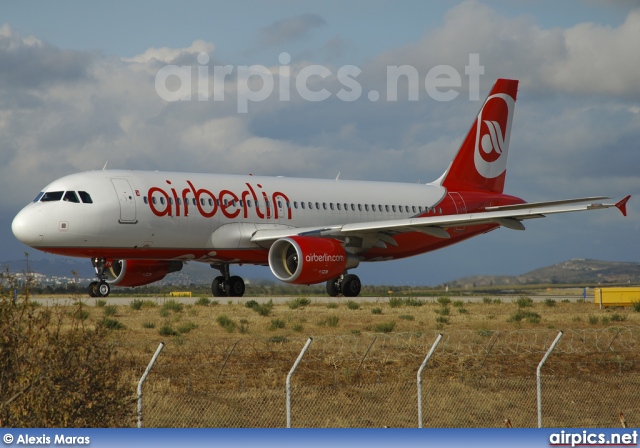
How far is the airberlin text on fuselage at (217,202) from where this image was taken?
2983cm

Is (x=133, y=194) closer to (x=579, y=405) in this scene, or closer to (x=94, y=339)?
(x=579, y=405)

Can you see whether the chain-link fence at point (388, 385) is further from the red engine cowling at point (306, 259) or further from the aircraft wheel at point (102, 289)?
the aircraft wheel at point (102, 289)

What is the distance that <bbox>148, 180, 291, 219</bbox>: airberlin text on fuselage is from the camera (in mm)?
29828

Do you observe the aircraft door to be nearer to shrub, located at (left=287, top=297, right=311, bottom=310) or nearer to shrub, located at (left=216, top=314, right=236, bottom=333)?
shrub, located at (left=287, top=297, right=311, bottom=310)

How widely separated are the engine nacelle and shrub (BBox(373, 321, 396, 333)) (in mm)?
6000

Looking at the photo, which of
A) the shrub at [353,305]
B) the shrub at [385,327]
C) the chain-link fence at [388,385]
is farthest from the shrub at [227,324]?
the shrub at [353,305]

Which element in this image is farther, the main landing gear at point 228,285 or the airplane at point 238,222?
the main landing gear at point 228,285

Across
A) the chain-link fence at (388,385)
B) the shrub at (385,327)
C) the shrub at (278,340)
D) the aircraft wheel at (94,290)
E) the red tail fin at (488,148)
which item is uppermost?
the red tail fin at (488,148)

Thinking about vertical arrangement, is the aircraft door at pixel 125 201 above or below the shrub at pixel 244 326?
above

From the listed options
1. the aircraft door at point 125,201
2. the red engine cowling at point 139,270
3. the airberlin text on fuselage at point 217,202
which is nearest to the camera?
the aircraft door at point 125,201

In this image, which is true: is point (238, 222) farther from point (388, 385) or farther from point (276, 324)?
point (388, 385)

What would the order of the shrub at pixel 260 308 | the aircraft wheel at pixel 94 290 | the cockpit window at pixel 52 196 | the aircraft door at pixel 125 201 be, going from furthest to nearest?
Answer: the aircraft wheel at pixel 94 290 → the aircraft door at pixel 125 201 → the cockpit window at pixel 52 196 → the shrub at pixel 260 308

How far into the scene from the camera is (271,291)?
4431cm

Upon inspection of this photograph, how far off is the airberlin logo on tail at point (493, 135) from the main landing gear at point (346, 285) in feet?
32.1
